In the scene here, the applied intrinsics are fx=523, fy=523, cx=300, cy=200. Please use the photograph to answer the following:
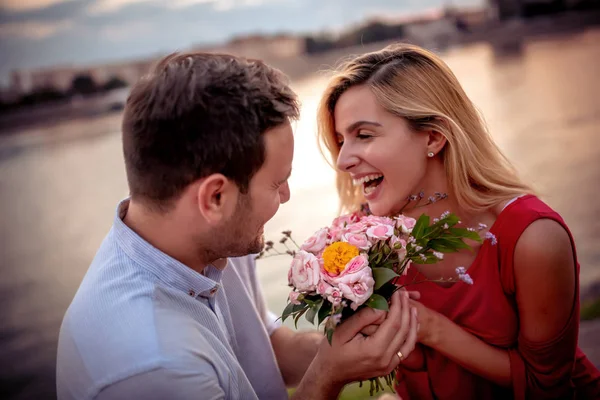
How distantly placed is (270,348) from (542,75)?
27.8 feet

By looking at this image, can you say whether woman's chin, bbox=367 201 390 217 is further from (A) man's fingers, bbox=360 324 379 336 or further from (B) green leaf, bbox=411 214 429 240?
(A) man's fingers, bbox=360 324 379 336

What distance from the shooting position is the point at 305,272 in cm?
162

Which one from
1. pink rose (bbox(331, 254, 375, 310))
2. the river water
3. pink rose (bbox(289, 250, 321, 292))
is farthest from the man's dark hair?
the river water

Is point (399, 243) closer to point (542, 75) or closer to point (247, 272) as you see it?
point (247, 272)

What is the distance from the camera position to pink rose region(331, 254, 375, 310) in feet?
5.03

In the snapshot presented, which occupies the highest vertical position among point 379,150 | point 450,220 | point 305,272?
point 379,150

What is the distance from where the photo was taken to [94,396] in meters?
1.39

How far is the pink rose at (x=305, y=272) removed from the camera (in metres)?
1.60

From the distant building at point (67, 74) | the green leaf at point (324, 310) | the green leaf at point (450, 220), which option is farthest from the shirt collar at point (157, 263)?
the distant building at point (67, 74)

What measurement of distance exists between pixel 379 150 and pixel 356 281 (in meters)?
0.73

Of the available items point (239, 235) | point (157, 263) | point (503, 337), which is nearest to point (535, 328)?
point (503, 337)

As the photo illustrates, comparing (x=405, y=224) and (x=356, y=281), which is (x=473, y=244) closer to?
(x=405, y=224)

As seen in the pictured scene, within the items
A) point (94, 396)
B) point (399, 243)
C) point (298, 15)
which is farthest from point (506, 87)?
point (94, 396)

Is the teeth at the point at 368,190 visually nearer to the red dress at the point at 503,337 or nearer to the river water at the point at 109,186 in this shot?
the red dress at the point at 503,337
